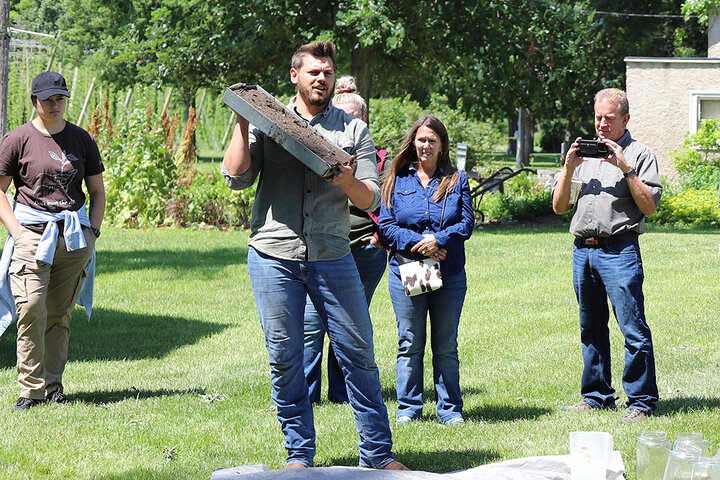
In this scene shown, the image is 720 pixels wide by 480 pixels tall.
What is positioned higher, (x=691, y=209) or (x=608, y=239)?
(x=608, y=239)

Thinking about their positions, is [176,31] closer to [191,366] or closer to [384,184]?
[191,366]

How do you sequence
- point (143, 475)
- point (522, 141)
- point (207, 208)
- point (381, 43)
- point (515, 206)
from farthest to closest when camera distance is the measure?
point (522, 141)
point (515, 206)
point (207, 208)
point (381, 43)
point (143, 475)

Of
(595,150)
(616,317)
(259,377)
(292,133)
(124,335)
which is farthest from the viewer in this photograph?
(124,335)

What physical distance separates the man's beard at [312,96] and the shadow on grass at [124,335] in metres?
4.35

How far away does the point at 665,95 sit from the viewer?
67.8ft

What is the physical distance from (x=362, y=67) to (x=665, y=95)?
748 cm

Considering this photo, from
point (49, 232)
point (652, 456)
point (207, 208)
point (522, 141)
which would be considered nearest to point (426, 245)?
point (652, 456)

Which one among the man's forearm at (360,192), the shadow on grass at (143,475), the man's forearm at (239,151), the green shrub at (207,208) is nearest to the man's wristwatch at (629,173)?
the man's forearm at (360,192)

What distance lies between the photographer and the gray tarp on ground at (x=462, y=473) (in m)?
4.07

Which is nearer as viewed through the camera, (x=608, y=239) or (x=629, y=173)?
(x=629, y=173)

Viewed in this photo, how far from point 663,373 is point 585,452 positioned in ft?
9.51

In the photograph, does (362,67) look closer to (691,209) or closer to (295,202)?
(691,209)

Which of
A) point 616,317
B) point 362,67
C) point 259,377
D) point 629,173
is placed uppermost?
point 362,67

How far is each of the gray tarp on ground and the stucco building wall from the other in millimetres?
17214
